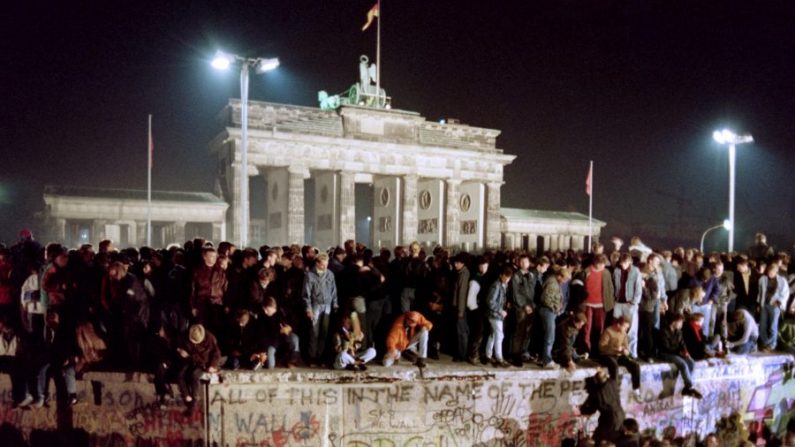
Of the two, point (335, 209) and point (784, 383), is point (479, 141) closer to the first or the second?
point (335, 209)

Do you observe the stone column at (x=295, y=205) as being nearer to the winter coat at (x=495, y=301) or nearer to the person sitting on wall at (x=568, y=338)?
the winter coat at (x=495, y=301)

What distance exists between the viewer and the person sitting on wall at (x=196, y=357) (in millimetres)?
8586

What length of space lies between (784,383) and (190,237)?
94.3 feet

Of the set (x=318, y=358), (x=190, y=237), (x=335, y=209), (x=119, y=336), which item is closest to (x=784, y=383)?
(x=318, y=358)

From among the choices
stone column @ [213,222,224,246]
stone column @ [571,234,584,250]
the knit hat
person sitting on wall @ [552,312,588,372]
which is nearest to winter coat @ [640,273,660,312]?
person sitting on wall @ [552,312,588,372]

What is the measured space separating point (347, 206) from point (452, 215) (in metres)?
7.08

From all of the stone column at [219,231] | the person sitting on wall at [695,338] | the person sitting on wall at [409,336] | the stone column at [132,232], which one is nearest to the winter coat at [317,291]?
the person sitting on wall at [409,336]

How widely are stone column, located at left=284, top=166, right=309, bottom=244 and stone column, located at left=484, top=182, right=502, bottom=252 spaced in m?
12.4

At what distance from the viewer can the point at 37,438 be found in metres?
8.97

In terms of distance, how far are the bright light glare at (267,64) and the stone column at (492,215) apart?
24049 mm

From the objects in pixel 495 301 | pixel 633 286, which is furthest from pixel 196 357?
pixel 633 286

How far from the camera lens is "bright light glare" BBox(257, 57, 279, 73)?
52.2 ft

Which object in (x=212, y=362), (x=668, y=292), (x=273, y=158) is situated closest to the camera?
(x=212, y=362)

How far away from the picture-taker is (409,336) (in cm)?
998
